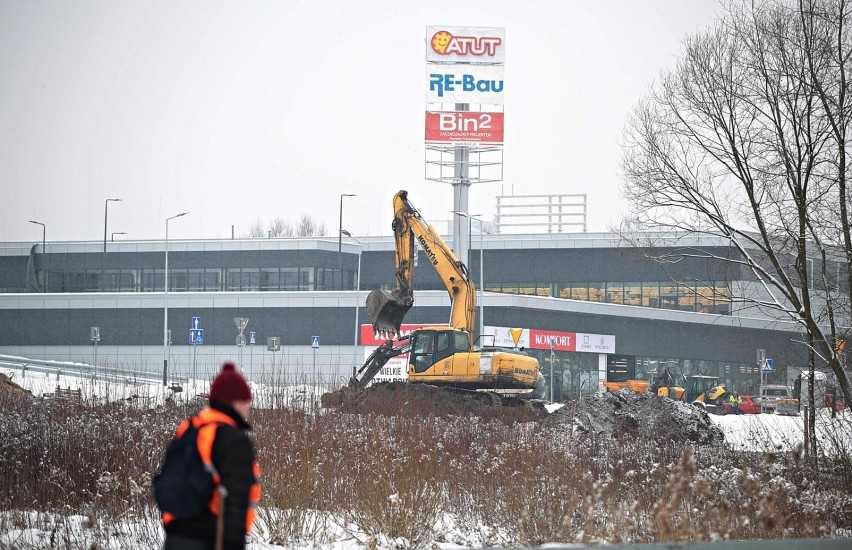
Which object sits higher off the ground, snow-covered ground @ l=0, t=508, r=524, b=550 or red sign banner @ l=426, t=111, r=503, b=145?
red sign banner @ l=426, t=111, r=503, b=145

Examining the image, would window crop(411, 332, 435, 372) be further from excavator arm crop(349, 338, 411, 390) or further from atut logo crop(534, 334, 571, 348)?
atut logo crop(534, 334, 571, 348)

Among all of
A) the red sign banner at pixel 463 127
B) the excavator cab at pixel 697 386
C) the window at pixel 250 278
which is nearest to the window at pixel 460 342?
the excavator cab at pixel 697 386

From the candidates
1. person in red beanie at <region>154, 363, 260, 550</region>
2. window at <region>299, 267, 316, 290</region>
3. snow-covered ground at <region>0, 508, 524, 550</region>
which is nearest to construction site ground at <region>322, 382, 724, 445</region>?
snow-covered ground at <region>0, 508, 524, 550</region>

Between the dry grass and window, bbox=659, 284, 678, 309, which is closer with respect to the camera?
the dry grass

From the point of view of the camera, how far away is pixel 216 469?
18.1 ft

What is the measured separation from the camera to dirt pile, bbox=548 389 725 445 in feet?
86.7

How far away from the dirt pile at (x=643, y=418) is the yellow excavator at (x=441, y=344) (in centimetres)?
592

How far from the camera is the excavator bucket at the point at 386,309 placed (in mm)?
33812

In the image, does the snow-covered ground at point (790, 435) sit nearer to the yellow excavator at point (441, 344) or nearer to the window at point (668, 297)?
the yellow excavator at point (441, 344)

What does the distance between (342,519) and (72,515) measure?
12.1ft

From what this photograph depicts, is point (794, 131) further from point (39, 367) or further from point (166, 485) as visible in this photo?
point (39, 367)

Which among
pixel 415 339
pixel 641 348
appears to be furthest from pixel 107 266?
pixel 415 339

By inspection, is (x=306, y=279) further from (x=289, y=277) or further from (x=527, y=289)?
(x=527, y=289)

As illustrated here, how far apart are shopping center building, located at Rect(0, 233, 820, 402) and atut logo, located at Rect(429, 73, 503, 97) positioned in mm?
12339
